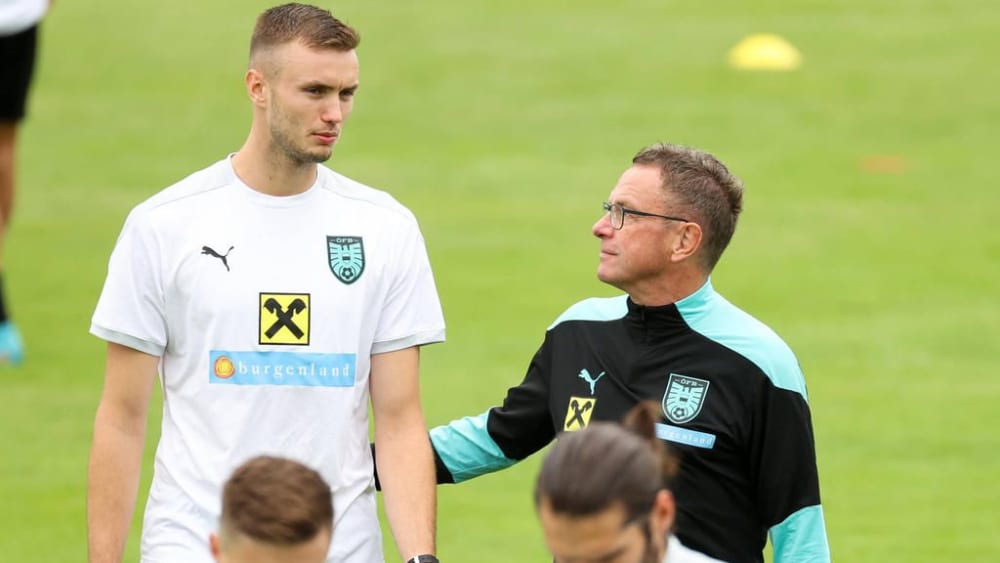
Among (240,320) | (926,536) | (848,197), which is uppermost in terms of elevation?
(848,197)

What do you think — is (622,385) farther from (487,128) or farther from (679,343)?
(487,128)

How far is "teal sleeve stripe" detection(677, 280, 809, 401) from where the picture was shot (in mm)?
5047

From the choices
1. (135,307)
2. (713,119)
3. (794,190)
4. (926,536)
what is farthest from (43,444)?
(713,119)

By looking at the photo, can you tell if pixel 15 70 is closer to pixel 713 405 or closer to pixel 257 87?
pixel 257 87

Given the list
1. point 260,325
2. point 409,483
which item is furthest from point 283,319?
point 409,483

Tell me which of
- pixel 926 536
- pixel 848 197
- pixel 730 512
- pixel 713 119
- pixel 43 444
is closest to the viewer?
pixel 730 512

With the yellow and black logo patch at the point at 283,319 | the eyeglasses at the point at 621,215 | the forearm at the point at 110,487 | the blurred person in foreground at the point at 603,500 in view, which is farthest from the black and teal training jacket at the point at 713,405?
the forearm at the point at 110,487

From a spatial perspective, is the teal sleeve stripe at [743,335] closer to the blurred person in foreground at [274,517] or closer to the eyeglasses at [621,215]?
the eyeglasses at [621,215]

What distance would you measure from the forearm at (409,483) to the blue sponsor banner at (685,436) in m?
0.72

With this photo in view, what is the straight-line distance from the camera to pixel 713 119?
18.0 metres

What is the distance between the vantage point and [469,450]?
5590mm

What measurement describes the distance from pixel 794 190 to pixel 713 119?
2.11 metres

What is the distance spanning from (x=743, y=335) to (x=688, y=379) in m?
0.20

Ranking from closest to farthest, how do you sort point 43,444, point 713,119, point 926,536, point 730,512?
1. point 730,512
2. point 926,536
3. point 43,444
4. point 713,119
